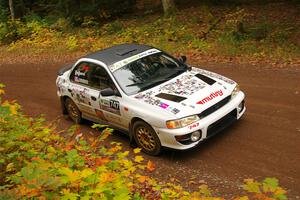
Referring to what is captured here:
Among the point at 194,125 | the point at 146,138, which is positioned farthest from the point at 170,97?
the point at 146,138

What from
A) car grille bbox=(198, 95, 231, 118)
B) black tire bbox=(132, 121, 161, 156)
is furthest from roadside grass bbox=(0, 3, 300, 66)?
black tire bbox=(132, 121, 161, 156)

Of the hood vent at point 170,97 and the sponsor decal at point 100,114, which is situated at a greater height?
the hood vent at point 170,97

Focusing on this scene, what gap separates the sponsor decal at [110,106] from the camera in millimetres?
8438

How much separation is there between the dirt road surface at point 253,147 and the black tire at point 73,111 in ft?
0.74

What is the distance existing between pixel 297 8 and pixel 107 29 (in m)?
8.82

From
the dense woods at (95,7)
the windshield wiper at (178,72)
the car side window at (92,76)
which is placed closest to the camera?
the windshield wiper at (178,72)

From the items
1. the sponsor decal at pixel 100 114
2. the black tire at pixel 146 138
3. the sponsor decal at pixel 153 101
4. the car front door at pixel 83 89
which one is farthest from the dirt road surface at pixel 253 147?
the sponsor decal at pixel 153 101

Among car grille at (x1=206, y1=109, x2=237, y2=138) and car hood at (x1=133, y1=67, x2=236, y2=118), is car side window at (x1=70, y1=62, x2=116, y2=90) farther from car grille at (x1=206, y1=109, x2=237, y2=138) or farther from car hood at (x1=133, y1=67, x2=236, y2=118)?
car grille at (x1=206, y1=109, x2=237, y2=138)

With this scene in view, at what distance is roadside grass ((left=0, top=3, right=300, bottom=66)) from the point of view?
1361cm

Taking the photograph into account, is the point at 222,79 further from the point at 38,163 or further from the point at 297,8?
the point at 297,8

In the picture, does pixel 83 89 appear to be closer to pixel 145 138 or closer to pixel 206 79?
pixel 145 138

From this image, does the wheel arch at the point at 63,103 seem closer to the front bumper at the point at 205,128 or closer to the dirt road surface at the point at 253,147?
the dirt road surface at the point at 253,147

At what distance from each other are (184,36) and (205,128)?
9.23 m

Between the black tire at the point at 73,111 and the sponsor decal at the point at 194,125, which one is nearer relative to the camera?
the sponsor decal at the point at 194,125
